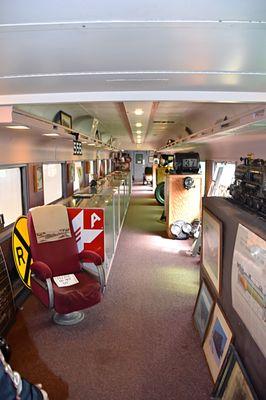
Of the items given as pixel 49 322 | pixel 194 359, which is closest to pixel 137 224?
pixel 49 322

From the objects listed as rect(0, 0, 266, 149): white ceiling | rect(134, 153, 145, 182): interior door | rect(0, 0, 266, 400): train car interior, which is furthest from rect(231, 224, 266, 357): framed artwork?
rect(134, 153, 145, 182): interior door

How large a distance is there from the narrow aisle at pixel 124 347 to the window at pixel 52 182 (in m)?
1.86

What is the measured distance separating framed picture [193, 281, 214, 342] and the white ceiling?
6.06 feet

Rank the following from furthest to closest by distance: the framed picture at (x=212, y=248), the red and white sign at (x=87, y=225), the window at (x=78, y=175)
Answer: the window at (x=78, y=175) → the red and white sign at (x=87, y=225) → the framed picture at (x=212, y=248)

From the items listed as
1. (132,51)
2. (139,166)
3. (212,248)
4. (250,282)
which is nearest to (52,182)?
(212,248)

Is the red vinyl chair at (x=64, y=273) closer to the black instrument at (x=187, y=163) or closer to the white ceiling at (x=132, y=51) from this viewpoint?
the white ceiling at (x=132, y=51)

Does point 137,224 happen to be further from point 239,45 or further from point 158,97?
point 239,45

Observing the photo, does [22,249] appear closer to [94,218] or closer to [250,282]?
[94,218]

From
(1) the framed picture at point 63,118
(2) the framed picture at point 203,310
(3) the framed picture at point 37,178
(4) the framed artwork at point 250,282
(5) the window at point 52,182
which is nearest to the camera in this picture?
(4) the framed artwork at point 250,282

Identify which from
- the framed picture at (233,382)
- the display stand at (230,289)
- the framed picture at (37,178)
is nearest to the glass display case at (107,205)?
the framed picture at (37,178)

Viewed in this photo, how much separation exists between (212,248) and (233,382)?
1.09m

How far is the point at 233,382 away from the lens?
2.01 meters

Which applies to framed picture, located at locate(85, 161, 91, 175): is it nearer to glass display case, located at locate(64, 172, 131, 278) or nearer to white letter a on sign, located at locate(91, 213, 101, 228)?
glass display case, located at locate(64, 172, 131, 278)

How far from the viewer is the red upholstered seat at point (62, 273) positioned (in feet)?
9.53
